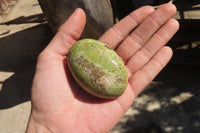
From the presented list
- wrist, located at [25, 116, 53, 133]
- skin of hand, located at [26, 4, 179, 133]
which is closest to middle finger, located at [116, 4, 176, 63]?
skin of hand, located at [26, 4, 179, 133]

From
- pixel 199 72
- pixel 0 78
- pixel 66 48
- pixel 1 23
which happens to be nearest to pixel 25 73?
pixel 0 78

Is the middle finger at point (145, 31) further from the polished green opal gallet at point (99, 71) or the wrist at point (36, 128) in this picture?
the wrist at point (36, 128)

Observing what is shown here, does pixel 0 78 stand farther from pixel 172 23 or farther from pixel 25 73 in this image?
pixel 172 23

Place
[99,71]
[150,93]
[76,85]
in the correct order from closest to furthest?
[99,71], [76,85], [150,93]

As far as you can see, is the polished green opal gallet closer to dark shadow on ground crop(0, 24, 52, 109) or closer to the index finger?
the index finger

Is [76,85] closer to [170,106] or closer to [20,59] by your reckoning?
[170,106]

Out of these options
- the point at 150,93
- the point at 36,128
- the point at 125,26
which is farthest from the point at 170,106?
the point at 36,128

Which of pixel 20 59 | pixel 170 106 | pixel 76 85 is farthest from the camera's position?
pixel 20 59
